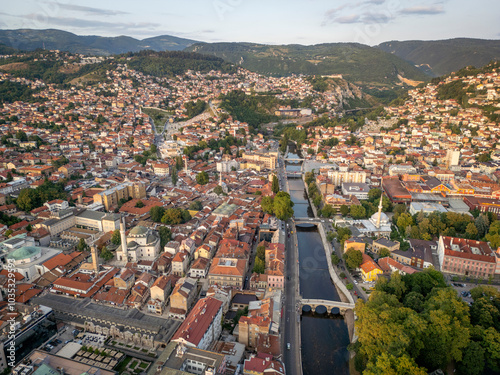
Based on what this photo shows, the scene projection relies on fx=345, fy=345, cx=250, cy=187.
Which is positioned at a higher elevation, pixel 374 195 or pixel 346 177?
pixel 346 177

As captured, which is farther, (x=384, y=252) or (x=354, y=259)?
(x=384, y=252)

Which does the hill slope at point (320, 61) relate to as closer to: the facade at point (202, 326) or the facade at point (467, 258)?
the facade at point (467, 258)

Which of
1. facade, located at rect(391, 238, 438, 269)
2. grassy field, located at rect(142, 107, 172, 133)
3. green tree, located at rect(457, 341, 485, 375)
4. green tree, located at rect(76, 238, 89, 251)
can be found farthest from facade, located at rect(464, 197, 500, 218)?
grassy field, located at rect(142, 107, 172, 133)

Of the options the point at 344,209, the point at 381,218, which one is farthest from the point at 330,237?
the point at 381,218

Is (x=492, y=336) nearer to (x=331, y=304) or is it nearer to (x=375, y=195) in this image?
(x=331, y=304)

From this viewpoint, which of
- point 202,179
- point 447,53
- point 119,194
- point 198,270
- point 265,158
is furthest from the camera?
point 447,53

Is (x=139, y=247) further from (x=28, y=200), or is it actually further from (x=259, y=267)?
(x=28, y=200)

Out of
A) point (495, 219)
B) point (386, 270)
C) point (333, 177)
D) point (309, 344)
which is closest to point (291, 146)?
point (333, 177)
